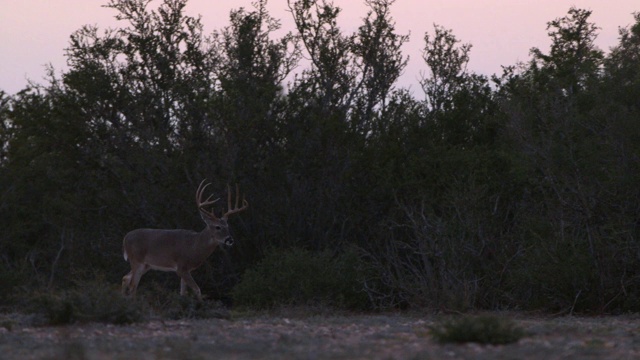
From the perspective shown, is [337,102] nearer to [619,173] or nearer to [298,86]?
[298,86]

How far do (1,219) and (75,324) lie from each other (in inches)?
568

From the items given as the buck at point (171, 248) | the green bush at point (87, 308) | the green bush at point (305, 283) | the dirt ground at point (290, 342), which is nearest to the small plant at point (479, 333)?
the dirt ground at point (290, 342)

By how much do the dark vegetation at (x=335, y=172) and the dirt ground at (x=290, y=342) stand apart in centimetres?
359

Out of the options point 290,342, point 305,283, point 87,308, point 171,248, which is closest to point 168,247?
point 171,248

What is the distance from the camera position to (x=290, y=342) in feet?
32.1

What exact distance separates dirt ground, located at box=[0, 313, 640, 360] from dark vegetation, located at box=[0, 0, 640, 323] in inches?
141

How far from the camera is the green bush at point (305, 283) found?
1688 cm

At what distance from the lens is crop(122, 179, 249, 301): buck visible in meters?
18.2

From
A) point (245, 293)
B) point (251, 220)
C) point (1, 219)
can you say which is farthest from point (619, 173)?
point (1, 219)

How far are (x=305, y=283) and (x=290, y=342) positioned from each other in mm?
7142

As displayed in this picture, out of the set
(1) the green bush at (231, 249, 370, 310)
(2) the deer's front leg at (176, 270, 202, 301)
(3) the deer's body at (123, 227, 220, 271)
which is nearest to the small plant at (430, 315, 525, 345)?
(1) the green bush at (231, 249, 370, 310)

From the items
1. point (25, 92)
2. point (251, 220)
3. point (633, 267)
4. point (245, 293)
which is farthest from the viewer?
point (25, 92)

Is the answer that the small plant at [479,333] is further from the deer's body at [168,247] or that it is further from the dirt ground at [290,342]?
the deer's body at [168,247]

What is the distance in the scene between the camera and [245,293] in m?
17.5
